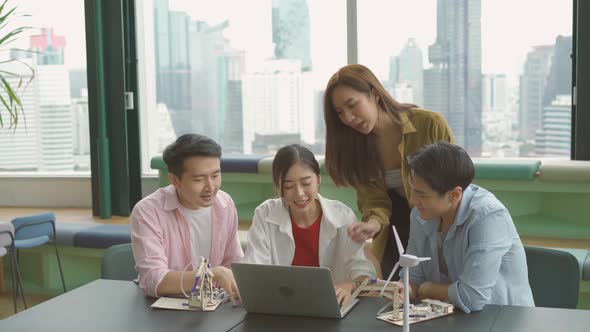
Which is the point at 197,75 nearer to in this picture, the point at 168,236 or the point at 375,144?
the point at 375,144

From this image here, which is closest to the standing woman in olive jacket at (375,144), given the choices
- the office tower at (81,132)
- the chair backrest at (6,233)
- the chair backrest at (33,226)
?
the chair backrest at (6,233)

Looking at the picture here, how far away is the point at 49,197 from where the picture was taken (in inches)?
217

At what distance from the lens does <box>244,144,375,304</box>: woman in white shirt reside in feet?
8.09

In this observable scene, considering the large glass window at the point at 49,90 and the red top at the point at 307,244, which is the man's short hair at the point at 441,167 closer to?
the red top at the point at 307,244

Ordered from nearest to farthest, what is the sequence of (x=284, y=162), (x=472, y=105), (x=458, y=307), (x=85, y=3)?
(x=458, y=307)
(x=284, y=162)
(x=472, y=105)
(x=85, y=3)

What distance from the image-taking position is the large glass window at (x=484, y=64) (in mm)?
4340

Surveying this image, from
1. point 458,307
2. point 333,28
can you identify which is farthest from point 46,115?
point 458,307

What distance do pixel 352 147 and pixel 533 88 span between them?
2093 mm

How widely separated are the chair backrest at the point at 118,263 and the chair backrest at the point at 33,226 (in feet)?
4.75

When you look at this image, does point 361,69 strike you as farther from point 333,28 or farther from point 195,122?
point 195,122

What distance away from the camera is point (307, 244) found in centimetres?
254

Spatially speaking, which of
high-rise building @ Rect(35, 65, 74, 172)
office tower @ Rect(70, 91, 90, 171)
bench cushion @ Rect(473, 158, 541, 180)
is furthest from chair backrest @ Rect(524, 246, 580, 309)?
high-rise building @ Rect(35, 65, 74, 172)

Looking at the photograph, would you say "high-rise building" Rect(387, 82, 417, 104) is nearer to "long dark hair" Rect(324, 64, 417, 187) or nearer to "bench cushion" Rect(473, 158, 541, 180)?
"bench cushion" Rect(473, 158, 541, 180)

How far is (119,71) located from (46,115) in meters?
0.92
